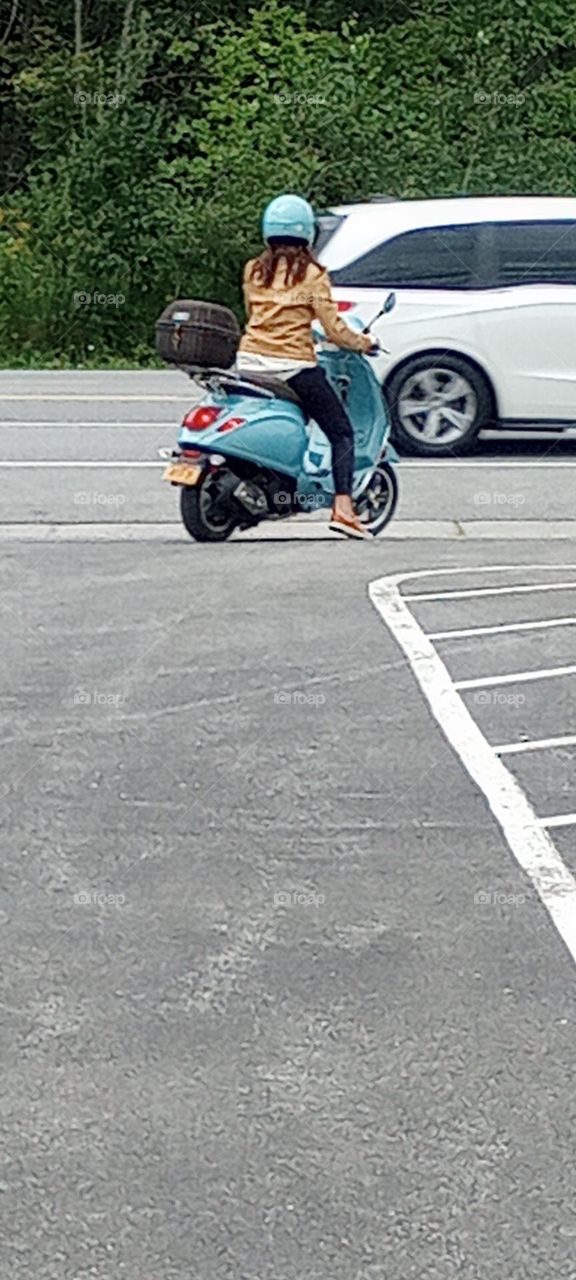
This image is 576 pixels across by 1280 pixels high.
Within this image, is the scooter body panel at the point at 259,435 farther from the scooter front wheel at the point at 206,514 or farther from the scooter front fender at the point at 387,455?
the scooter front fender at the point at 387,455

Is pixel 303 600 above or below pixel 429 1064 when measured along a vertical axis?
below

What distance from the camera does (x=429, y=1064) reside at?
5.21 metres

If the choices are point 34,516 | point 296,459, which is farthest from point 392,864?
point 34,516

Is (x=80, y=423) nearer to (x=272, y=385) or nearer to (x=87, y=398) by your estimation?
(x=87, y=398)

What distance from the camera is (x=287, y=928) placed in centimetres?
611

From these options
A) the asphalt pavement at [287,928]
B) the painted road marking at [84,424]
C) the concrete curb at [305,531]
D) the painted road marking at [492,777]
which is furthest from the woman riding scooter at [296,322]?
the painted road marking at [84,424]

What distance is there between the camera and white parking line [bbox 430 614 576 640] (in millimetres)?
9867

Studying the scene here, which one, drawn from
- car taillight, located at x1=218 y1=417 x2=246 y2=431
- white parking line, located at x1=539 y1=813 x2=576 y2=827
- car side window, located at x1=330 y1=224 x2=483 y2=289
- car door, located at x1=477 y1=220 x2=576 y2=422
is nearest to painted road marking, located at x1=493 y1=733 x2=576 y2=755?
white parking line, located at x1=539 y1=813 x2=576 y2=827

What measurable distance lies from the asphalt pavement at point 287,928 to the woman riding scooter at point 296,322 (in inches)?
55.2

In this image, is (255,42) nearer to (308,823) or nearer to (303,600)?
(303,600)

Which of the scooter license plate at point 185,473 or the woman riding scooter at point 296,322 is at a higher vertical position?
the woman riding scooter at point 296,322

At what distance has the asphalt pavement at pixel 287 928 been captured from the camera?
178 inches

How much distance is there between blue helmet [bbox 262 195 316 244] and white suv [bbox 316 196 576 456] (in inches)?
196

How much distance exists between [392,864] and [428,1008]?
1.13 metres
